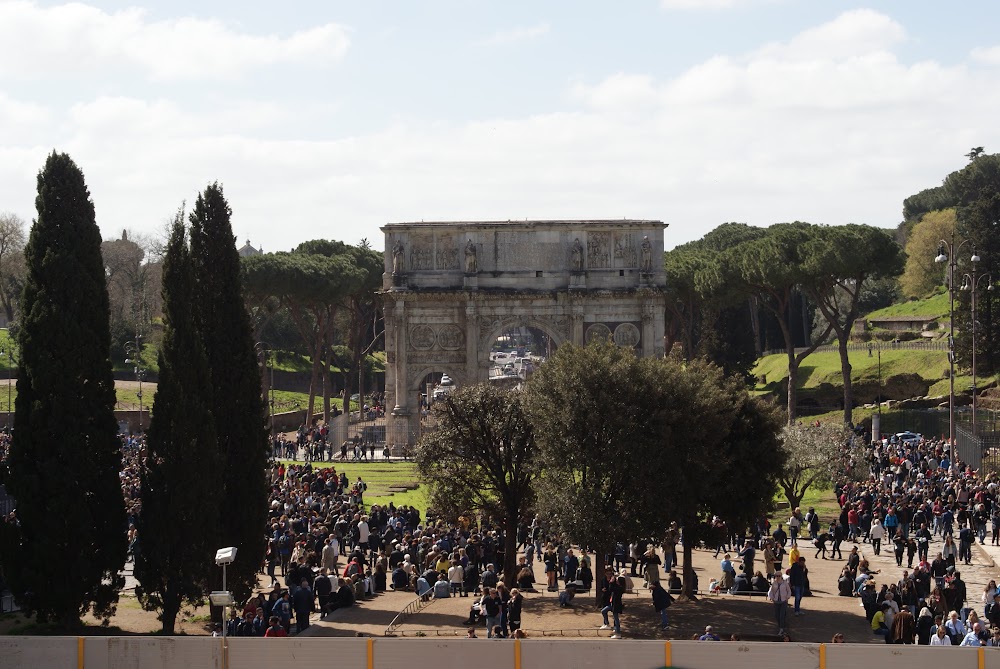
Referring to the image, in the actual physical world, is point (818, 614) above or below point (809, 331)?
below

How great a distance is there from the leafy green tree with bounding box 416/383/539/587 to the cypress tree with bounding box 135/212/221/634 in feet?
19.8

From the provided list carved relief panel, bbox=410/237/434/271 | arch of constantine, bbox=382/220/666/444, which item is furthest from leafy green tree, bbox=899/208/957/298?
carved relief panel, bbox=410/237/434/271

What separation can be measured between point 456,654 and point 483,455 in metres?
9.97

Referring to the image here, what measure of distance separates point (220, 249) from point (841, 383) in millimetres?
51150

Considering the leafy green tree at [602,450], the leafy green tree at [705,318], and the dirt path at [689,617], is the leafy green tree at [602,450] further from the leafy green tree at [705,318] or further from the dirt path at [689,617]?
the leafy green tree at [705,318]

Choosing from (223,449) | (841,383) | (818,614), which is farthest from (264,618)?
(841,383)

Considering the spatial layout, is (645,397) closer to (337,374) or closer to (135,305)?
(135,305)

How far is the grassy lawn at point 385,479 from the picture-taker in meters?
42.1

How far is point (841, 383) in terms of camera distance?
70.2m

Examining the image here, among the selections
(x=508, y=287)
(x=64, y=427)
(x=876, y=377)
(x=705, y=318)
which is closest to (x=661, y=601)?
(x=64, y=427)

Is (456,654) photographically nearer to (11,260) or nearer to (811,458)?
(811,458)

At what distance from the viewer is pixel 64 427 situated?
22.5 meters

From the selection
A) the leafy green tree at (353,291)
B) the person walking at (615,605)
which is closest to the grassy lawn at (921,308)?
the leafy green tree at (353,291)

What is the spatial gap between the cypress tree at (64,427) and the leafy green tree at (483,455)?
24.0 ft
